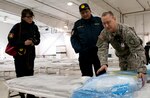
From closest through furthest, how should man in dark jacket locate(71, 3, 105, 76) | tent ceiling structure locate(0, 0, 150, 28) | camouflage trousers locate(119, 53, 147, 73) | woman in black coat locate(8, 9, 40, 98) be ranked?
camouflage trousers locate(119, 53, 147, 73) < man in dark jacket locate(71, 3, 105, 76) < woman in black coat locate(8, 9, 40, 98) < tent ceiling structure locate(0, 0, 150, 28)

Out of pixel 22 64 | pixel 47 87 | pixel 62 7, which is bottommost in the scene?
pixel 47 87

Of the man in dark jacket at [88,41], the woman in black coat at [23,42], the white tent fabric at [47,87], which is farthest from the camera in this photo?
the woman in black coat at [23,42]

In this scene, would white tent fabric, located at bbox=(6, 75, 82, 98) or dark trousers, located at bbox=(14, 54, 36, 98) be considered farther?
dark trousers, located at bbox=(14, 54, 36, 98)

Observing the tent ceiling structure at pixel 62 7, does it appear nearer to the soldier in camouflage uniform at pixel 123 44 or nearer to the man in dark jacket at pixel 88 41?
the man in dark jacket at pixel 88 41

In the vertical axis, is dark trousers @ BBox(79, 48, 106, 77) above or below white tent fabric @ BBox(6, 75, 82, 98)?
above

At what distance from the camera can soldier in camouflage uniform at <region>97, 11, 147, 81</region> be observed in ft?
5.26

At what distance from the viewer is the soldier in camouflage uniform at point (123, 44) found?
160cm

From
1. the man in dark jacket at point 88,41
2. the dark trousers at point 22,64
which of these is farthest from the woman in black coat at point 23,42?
the man in dark jacket at point 88,41

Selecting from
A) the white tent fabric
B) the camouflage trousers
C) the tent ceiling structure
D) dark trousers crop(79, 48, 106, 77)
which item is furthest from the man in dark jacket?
the tent ceiling structure

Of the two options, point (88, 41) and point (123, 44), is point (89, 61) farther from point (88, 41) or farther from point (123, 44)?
point (123, 44)

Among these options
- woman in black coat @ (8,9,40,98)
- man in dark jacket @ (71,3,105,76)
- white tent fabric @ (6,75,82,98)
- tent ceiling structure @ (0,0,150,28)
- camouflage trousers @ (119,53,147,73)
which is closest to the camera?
white tent fabric @ (6,75,82,98)

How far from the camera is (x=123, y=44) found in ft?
5.85

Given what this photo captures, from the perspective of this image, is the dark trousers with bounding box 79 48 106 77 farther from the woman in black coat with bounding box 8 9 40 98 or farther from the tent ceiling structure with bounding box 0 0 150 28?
the tent ceiling structure with bounding box 0 0 150 28

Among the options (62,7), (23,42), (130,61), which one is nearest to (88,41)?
(130,61)
